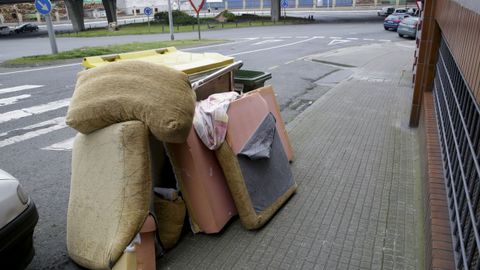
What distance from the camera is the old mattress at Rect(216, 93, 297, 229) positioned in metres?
3.55

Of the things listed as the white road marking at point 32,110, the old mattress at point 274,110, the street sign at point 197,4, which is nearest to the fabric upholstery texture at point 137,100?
the old mattress at point 274,110

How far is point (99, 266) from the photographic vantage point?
9.83 ft

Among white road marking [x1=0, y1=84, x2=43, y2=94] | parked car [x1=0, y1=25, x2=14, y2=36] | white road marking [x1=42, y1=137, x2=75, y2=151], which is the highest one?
white road marking [x1=0, y1=84, x2=43, y2=94]

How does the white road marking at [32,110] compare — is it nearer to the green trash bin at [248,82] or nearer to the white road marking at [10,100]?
the white road marking at [10,100]

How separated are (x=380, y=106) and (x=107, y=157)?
661 cm

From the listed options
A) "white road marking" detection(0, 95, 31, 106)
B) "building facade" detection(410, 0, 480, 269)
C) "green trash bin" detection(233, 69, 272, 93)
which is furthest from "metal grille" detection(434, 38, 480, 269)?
"white road marking" detection(0, 95, 31, 106)

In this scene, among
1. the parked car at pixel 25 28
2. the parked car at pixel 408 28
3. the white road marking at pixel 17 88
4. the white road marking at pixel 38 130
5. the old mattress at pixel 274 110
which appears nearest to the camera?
the old mattress at pixel 274 110

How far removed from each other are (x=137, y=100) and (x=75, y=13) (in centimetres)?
4606

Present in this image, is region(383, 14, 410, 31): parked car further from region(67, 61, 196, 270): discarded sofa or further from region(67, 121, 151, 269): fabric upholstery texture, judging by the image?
region(67, 121, 151, 269): fabric upholstery texture

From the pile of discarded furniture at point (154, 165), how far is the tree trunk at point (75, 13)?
44382 mm

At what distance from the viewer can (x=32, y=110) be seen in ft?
27.7

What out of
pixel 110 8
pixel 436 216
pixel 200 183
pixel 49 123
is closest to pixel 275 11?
pixel 110 8

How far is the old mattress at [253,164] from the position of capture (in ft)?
11.6

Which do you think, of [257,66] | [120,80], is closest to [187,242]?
[120,80]
